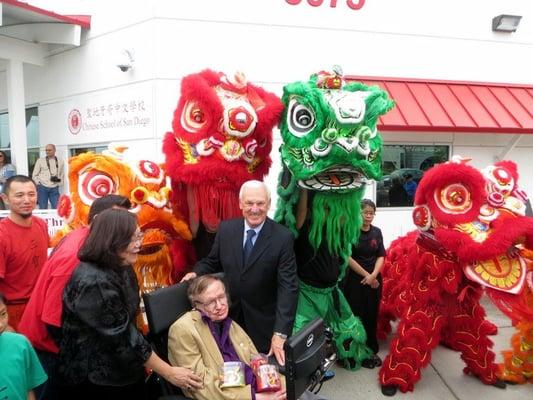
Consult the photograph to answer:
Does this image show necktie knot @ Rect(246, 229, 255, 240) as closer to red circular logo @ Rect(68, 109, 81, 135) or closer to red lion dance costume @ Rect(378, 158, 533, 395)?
red lion dance costume @ Rect(378, 158, 533, 395)

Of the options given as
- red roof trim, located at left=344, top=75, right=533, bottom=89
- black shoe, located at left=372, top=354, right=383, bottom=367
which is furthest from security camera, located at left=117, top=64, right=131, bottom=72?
black shoe, located at left=372, top=354, right=383, bottom=367

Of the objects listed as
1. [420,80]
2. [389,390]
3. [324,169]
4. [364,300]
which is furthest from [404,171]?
[324,169]

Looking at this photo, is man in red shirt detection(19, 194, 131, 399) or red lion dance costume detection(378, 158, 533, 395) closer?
man in red shirt detection(19, 194, 131, 399)

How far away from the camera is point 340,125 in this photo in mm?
2410

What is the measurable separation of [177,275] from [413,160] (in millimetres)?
4589

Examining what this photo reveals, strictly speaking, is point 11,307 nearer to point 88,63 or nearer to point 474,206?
point 474,206

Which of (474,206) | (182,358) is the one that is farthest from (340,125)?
(182,358)

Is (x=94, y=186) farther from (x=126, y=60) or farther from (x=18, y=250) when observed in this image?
(x=126, y=60)

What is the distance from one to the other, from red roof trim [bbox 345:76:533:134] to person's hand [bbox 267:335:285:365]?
152 inches

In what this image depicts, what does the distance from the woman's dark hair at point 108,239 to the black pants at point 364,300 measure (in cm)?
227

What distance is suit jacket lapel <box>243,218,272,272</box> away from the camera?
2.37 meters

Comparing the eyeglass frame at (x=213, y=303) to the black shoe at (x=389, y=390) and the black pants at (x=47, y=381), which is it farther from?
the black shoe at (x=389, y=390)

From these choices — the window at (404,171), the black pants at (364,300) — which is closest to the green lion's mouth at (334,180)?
the black pants at (364,300)

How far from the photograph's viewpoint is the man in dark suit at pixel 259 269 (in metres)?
2.36
